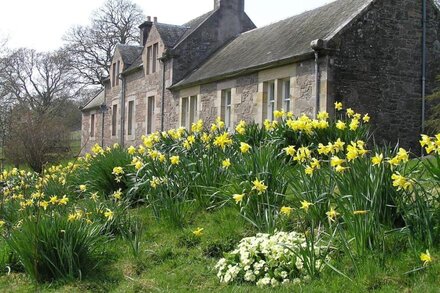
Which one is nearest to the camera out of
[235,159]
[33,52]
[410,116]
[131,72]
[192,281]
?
[192,281]

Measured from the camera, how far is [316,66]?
15594 millimetres

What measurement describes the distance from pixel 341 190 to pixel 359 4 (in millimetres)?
13230

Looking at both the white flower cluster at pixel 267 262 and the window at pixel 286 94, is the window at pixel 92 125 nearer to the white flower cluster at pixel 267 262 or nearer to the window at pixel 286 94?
the window at pixel 286 94

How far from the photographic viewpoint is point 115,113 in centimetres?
3309

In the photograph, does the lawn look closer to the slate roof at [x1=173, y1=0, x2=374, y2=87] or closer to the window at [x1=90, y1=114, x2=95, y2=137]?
the slate roof at [x1=173, y1=0, x2=374, y2=87]

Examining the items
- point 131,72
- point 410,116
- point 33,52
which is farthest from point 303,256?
point 33,52

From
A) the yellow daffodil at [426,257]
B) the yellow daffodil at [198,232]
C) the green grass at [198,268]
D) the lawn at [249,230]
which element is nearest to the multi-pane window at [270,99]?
the lawn at [249,230]

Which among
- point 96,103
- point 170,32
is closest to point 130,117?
point 170,32

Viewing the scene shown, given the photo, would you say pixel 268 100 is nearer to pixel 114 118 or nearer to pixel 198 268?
pixel 198 268

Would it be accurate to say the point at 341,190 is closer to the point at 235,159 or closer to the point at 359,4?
the point at 235,159

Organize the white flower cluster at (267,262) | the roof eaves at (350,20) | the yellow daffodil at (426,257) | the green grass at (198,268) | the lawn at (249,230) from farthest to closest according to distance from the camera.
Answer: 1. the roof eaves at (350,20)
2. the white flower cluster at (267,262)
3. the lawn at (249,230)
4. the green grass at (198,268)
5. the yellow daffodil at (426,257)

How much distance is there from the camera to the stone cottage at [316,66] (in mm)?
15961

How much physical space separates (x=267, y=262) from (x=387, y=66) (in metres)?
13.3

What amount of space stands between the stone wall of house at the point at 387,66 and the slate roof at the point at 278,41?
64 cm
